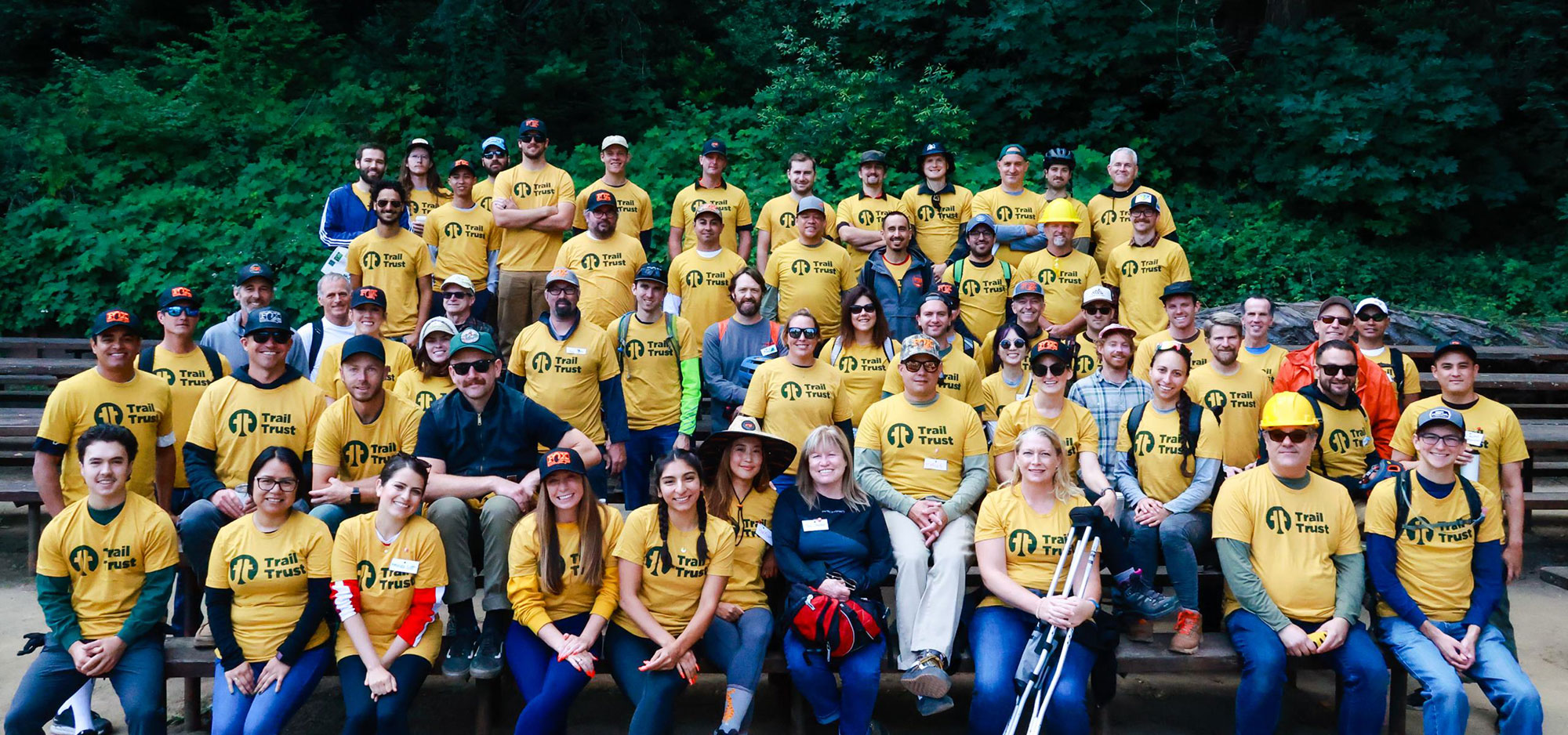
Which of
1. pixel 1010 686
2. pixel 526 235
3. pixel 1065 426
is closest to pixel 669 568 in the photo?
pixel 1010 686

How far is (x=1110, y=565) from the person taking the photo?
17.5 feet

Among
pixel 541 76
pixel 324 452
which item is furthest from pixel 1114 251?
pixel 541 76

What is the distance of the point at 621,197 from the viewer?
8875 millimetres

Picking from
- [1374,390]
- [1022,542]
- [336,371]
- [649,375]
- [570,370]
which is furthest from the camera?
[649,375]

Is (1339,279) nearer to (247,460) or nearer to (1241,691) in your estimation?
(1241,691)

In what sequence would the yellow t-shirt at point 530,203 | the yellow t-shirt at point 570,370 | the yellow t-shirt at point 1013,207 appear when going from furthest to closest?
1. the yellow t-shirt at point 1013,207
2. the yellow t-shirt at point 530,203
3. the yellow t-shirt at point 570,370

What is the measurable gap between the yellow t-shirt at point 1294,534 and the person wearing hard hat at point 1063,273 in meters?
2.64

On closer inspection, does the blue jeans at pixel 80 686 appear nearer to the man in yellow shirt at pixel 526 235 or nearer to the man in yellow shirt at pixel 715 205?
the man in yellow shirt at pixel 526 235

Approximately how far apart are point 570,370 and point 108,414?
8.18 feet

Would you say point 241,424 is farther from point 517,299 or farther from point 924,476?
point 924,476

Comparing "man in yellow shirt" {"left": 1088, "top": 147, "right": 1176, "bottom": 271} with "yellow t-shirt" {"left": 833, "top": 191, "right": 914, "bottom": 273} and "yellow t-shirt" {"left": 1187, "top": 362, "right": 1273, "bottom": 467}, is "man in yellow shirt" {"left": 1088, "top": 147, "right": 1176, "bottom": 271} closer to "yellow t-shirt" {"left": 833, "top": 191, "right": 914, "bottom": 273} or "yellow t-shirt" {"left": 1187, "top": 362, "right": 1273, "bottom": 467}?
"yellow t-shirt" {"left": 833, "top": 191, "right": 914, "bottom": 273}

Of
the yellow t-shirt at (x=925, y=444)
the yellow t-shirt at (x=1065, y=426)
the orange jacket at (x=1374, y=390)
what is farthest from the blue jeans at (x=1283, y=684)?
the orange jacket at (x=1374, y=390)

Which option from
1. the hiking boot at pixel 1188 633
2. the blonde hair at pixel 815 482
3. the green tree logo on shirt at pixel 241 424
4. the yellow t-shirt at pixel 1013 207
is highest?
the yellow t-shirt at pixel 1013 207

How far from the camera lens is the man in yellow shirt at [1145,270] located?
785 cm
